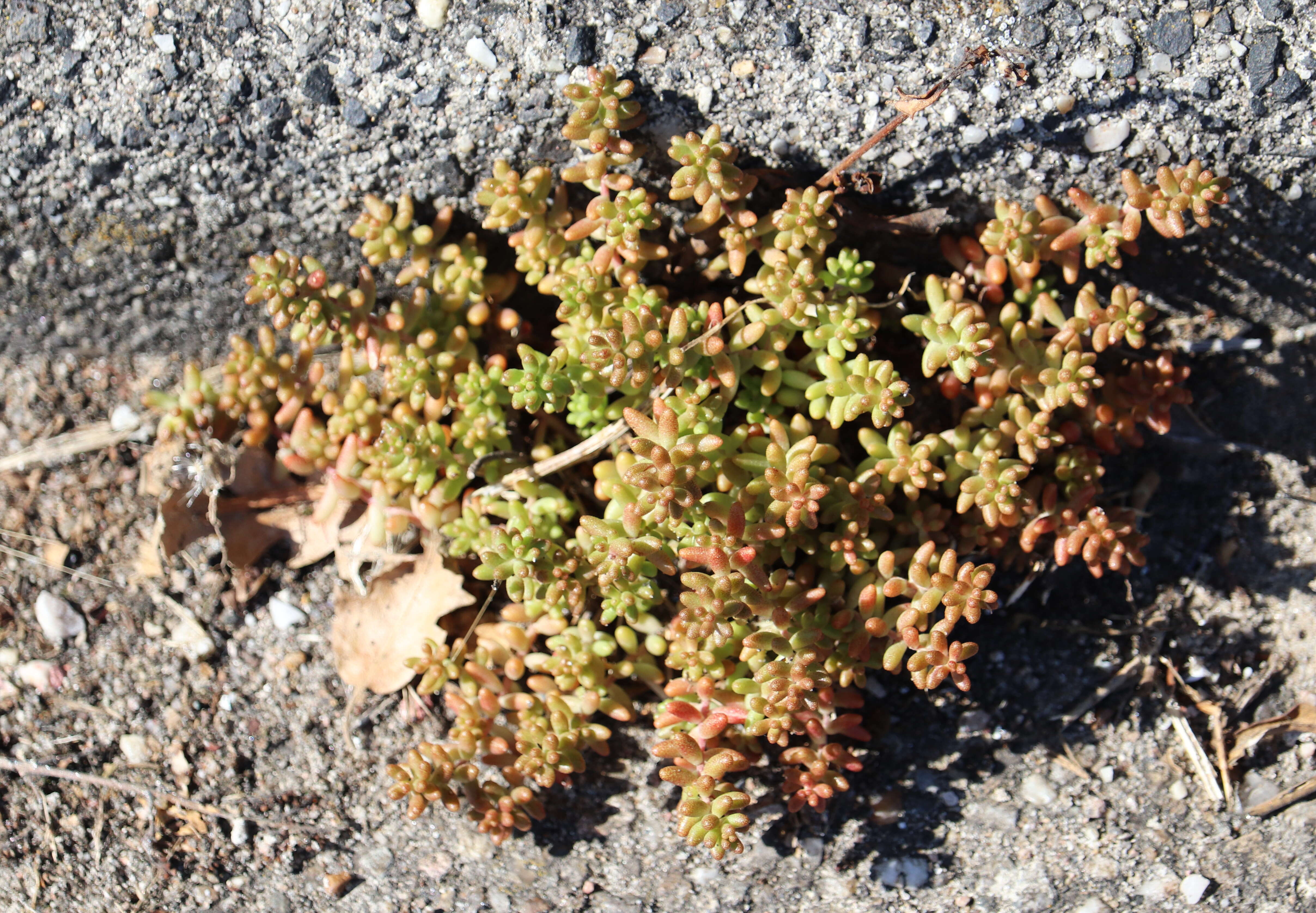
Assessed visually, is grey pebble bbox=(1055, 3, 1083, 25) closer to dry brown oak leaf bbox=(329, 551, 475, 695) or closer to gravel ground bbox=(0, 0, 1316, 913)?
gravel ground bbox=(0, 0, 1316, 913)

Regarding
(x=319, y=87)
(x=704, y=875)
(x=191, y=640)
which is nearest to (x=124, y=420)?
(x=191, y=640)

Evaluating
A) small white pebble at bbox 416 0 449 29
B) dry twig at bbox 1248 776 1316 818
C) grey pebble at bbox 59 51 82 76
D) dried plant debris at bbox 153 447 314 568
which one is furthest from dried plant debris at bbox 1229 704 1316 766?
grey pebble at bbox 59 51 82 76

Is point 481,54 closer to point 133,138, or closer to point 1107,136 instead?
point 133,138

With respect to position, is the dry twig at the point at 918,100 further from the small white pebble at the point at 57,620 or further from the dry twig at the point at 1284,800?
the small white pebble at the point at 57,620

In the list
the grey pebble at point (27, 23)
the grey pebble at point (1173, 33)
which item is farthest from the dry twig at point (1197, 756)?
the grey pebble at point (27, 23)

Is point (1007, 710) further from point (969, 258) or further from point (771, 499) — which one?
point (969, 258)
